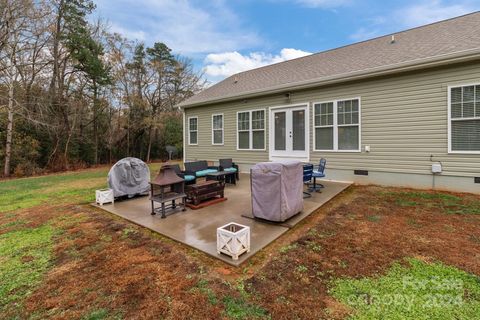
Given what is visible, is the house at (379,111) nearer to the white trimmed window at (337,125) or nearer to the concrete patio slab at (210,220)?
the white trimmed window at (337,125)

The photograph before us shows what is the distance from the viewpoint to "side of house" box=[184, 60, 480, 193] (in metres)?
5.48

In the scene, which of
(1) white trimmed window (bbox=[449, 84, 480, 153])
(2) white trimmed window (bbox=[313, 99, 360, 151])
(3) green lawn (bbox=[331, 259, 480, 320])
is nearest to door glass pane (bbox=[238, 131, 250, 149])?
(2) white trimmed window (bbox=[313, 99, 360, 151])

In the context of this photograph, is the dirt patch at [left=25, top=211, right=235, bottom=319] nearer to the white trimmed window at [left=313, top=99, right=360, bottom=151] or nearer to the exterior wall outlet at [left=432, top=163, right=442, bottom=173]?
the white trimmed window at [left=313, top=99, right=360, bottom=151]

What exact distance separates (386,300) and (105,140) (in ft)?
61.8

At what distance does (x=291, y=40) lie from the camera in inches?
582

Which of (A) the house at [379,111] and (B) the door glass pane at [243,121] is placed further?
(B) the door glass pane at [243,121]

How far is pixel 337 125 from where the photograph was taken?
718 centimetres

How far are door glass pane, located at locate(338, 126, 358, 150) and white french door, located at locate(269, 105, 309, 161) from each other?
1044 mm

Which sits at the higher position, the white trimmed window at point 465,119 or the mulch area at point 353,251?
the white trimmed window at point 465,119

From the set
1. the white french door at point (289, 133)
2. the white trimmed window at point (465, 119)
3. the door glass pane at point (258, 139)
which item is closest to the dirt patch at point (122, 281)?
the white french door at point (289, 133)

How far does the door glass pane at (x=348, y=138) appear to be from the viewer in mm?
6937

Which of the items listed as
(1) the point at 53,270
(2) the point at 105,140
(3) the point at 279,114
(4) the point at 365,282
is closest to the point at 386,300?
(4) the point at 365,282

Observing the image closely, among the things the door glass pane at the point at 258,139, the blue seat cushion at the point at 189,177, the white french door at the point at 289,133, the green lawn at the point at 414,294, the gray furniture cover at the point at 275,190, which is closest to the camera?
the green lawn at the point at 414,294

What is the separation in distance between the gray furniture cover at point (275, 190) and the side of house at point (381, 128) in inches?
149
